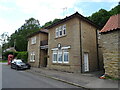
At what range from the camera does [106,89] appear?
18.8 ft

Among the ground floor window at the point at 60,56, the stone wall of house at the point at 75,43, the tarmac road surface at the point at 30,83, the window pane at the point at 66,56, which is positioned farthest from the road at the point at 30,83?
the ground floor window at the point at 60,56

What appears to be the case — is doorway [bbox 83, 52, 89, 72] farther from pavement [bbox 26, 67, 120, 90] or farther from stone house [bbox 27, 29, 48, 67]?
stone house [bbox 27, 29, 48, 67]

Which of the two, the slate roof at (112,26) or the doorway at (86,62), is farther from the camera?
the doorway at (86,62)

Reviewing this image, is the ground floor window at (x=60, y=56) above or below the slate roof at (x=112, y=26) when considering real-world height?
below

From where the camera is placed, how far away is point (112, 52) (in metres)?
8.20

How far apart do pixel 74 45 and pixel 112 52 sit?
4.20 meters

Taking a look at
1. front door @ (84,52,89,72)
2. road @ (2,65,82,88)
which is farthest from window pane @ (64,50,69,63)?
road @ (2,65,82,88)

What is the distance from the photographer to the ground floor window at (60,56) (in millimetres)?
12078

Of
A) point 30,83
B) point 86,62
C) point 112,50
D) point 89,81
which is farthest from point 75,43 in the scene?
point 30,83

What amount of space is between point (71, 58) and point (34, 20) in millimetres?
44080

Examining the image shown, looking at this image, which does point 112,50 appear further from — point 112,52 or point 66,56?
point 66,56

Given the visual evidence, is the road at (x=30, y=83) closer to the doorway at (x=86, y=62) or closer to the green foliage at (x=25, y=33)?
the doorway at (x=86, y=62)

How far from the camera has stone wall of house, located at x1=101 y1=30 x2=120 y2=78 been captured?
7816mm

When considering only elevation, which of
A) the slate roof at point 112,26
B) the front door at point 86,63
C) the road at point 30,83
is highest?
the slate roof at point 112,26
